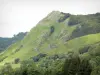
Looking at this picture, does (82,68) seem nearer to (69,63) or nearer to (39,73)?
(69,63)

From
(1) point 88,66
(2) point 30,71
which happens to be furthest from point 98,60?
(2) point 30,71

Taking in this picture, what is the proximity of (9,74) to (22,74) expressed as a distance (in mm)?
9513

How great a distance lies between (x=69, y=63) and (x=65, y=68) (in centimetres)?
342

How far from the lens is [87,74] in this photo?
481 feet

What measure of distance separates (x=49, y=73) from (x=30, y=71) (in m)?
10.3

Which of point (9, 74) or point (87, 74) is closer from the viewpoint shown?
point (87, 74)

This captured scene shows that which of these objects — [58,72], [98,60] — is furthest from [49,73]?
[98,60]

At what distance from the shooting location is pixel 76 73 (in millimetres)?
142125

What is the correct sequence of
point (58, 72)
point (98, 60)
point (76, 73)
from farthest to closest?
point (98, 60) → point (58, 72) → point (76, 73)

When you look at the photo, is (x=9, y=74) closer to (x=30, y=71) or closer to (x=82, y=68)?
(x=30, y=71)

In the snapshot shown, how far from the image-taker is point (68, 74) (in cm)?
14438

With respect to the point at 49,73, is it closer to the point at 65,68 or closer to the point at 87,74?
the point at 65,68

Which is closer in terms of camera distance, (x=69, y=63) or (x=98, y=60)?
(x=69, y=63)

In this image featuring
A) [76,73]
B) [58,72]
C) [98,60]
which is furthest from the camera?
[98,60]
